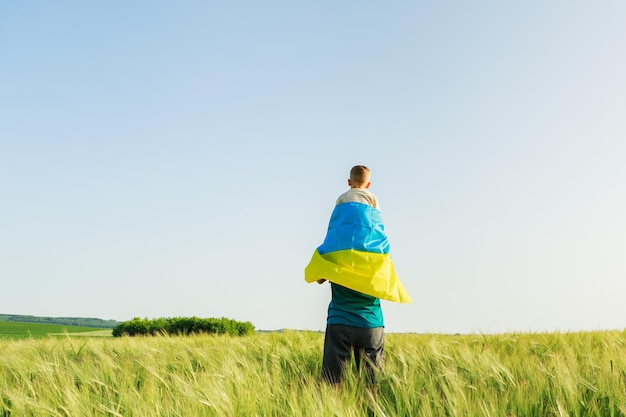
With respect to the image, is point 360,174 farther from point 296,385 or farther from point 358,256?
point 296,385

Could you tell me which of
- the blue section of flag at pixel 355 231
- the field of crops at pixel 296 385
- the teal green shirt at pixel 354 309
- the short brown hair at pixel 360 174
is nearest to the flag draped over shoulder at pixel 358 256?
the blue section of flag at pixel 355 231

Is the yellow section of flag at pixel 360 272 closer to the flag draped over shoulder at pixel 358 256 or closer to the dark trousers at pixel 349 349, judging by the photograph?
the flag draped over shoulder at pixel 358 256

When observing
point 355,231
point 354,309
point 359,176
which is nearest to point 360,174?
point 359,176

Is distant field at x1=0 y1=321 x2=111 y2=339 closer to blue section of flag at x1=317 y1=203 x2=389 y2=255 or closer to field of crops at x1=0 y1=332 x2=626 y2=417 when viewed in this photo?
field of crops at x1=0 y1=332 x2=626 y2=417

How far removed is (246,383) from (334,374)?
3.39ft

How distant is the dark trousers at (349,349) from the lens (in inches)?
175

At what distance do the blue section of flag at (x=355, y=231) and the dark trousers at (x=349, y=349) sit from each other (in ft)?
2.12

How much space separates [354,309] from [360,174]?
45.2 inches

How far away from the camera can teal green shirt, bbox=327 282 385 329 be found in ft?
14.7

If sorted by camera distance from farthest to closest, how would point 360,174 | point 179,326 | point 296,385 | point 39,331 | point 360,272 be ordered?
point 39,331
point 179,326
point 360,174
point 360,272
point 296,385

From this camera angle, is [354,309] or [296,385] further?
[354,309]

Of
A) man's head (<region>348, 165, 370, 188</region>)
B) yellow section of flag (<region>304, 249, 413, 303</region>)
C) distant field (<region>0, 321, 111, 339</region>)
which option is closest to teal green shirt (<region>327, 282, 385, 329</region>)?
yellow section of flag (<region>304, 249, 413, 303</region>)

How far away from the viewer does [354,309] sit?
178 inches

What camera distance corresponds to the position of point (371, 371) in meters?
4.46
